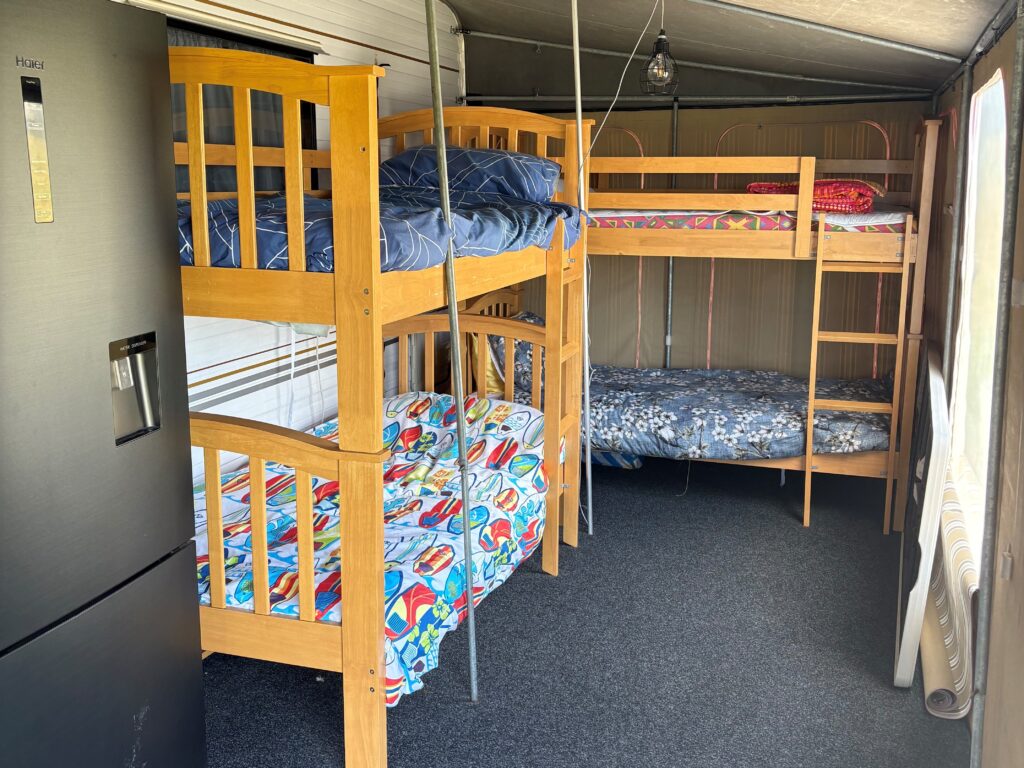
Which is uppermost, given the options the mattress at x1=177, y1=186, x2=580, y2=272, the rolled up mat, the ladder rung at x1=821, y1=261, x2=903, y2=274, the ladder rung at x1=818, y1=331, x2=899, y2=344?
the mattress at x1=177, y1=186, x2=580, y2=272

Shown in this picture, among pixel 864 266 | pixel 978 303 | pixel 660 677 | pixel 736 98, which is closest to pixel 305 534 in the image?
pixel 660 677

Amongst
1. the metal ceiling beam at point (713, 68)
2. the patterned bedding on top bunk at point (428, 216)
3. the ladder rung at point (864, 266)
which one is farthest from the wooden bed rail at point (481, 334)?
the metal ceiling beam at point (713, 68)

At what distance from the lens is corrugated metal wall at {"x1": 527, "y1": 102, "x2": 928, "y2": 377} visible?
16.4ft

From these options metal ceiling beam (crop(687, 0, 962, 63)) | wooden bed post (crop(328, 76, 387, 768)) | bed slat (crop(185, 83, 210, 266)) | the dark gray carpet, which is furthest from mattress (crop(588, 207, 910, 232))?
bed slat (crop(185, 83, 210, 266))

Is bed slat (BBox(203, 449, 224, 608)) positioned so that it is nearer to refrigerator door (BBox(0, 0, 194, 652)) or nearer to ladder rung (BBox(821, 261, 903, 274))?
refrigerator door (BBox(0, 0, 194, 652))

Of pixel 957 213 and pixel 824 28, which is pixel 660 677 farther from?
pixel 824 28

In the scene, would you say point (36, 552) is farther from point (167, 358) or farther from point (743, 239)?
point (743, 239)

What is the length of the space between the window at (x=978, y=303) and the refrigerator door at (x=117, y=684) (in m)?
2.50

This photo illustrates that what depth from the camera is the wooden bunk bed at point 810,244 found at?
395cm

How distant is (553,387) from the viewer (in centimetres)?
343

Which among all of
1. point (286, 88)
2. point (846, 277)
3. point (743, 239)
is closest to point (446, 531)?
point (286, 88)

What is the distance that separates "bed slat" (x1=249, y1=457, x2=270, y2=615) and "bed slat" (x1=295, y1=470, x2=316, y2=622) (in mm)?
100

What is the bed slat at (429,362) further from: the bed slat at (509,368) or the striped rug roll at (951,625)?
the striped rug roll at (951,625)

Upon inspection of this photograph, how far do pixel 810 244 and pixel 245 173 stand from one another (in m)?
2.81
